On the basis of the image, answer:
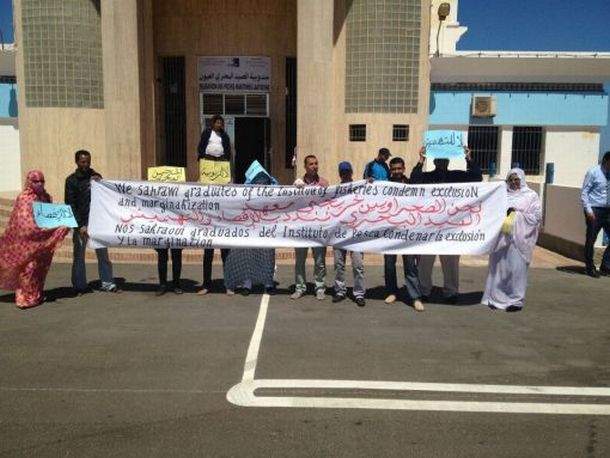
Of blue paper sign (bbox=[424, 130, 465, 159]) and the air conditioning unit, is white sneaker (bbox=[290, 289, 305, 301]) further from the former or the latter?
the air conditioning unit

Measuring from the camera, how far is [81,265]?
26.0ft

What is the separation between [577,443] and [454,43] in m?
22.8

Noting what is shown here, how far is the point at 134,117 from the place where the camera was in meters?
12.6

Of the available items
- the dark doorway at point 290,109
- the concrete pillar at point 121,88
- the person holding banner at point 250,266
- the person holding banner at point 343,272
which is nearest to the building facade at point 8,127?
the concrete pillar at point 121,88

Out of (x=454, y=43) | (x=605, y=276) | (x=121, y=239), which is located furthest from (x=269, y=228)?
(x=454, y=43)

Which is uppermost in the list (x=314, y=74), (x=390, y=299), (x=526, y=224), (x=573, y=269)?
(x=314, y=74)

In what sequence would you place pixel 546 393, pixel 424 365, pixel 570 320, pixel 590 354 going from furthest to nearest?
pixel 570 320, pixel 590 354, pixel 424 365, pixel 546 393

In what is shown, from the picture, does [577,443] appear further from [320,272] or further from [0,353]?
[0,353]

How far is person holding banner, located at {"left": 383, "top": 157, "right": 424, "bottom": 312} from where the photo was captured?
748 centimetres

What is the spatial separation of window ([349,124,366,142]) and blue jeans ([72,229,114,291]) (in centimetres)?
729

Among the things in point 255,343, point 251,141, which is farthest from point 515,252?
point 251,141

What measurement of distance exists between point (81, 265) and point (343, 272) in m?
3.46

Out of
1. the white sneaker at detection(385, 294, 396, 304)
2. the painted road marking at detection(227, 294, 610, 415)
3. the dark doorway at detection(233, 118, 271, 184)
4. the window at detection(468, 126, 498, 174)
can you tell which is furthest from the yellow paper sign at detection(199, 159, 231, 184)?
the window at detection(468, 126, 498, 174)

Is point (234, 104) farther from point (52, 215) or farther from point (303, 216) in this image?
point (52, 215)
